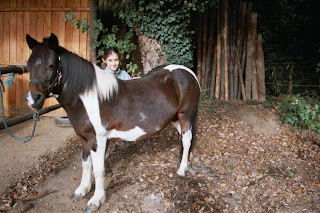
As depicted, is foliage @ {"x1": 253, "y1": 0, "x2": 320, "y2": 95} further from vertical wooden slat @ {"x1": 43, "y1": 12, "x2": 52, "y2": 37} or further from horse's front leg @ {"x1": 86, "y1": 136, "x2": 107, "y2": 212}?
vertical wooden slat @ {"x1": 43, "y1": 12, "x2": 52, "y2": 37}

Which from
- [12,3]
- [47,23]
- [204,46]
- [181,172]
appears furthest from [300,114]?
[12,3]

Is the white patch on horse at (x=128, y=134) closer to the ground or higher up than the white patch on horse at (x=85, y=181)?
higher up

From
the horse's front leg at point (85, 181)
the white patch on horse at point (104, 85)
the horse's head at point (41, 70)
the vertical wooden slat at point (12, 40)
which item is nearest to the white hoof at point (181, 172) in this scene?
the horse's front leg at point (85, 181)

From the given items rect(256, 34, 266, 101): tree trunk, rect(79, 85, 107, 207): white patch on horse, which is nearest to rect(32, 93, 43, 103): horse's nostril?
rect(79, 85, 107, 207): white patch on horse

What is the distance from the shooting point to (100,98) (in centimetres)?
283

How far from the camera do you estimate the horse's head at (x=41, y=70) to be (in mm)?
2371

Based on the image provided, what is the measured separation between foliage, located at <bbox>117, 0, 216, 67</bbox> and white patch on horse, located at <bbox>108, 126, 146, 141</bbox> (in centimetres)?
248

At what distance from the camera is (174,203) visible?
3125 millimetres

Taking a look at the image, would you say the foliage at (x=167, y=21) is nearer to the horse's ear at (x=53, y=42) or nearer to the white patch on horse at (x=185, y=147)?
the white patch on horse at (x=185, y=147)

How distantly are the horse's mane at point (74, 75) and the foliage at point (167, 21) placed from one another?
2.69m

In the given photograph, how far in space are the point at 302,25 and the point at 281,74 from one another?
200cm

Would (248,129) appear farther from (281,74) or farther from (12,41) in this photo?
(12,41)

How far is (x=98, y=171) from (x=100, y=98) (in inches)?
35.1

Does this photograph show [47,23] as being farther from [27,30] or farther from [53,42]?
[53,42]
